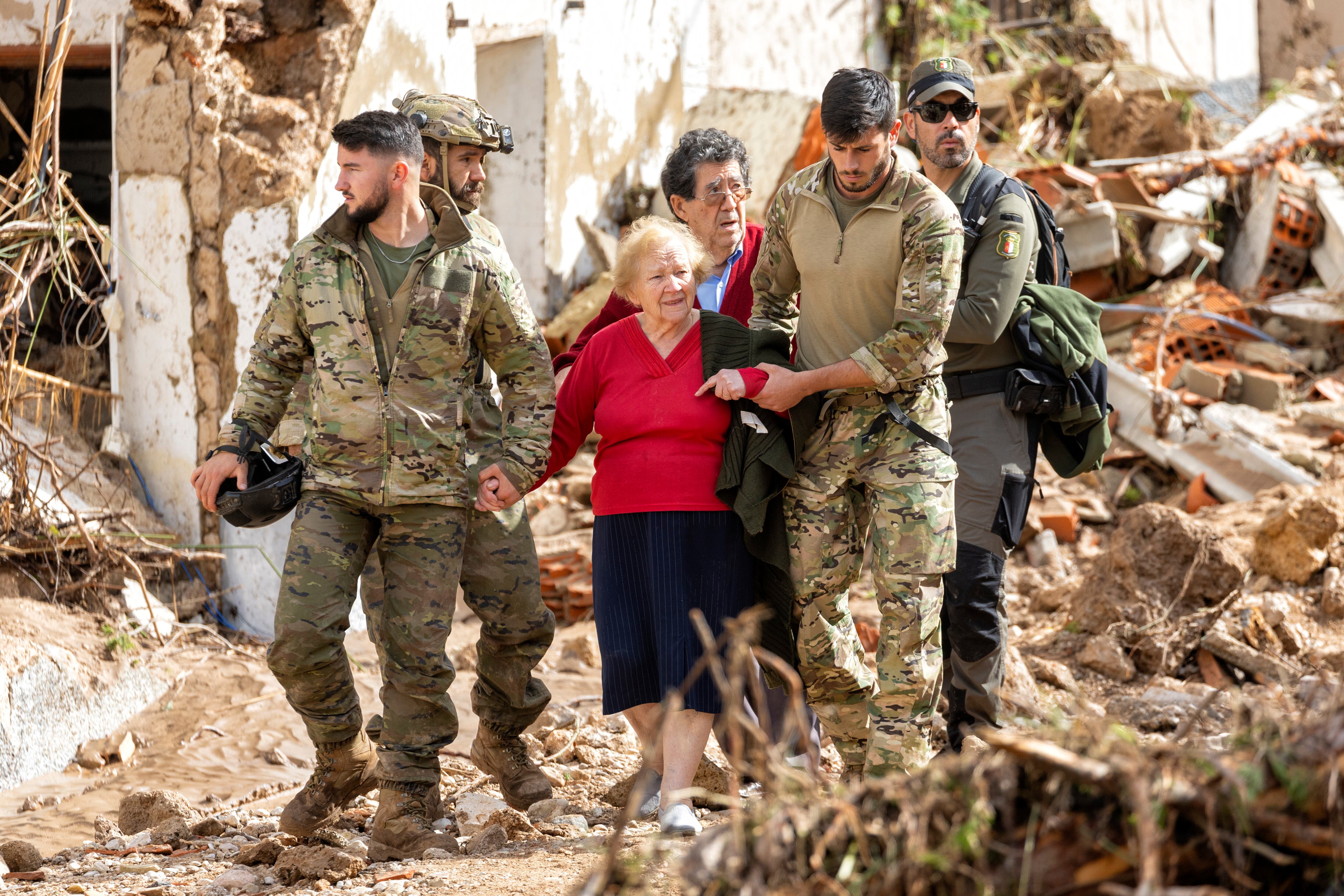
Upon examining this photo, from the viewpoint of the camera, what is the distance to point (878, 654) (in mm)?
3525

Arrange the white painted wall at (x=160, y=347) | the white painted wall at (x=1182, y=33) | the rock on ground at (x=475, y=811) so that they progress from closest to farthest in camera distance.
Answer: the rock on ground at (x=475, y=811), the white painted wall at (x=160, y=347), the white painted wall at (x=1182, y=33)

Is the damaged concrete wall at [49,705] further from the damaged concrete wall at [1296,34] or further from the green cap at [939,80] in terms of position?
the damaged concrete wall at [1296,34]

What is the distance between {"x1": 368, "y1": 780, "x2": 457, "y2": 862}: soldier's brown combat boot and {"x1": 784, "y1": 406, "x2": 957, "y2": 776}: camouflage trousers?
1.21m

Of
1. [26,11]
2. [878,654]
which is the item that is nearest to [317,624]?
[878,654]

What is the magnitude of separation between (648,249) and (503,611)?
4.22 ft

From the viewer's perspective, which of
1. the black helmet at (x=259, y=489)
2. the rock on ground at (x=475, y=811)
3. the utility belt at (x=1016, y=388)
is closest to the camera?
the black helmet at (x=259, y=489)

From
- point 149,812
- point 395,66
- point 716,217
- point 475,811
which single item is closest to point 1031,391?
point 716,217

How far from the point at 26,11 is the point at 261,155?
1.30m

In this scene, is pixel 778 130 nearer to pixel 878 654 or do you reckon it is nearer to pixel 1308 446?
pixel 1308 446

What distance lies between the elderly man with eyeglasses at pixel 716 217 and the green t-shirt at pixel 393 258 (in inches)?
Result: 25.1

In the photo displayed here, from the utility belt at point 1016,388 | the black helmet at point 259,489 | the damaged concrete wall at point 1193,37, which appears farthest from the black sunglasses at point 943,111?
the damaged concrete wall at point 1193,37

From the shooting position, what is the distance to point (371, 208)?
3.66 metres

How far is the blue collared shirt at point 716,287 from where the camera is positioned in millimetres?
4102

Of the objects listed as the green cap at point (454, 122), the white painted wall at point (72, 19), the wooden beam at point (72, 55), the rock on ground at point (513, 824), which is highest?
the white painted wall at point (72, 19)
